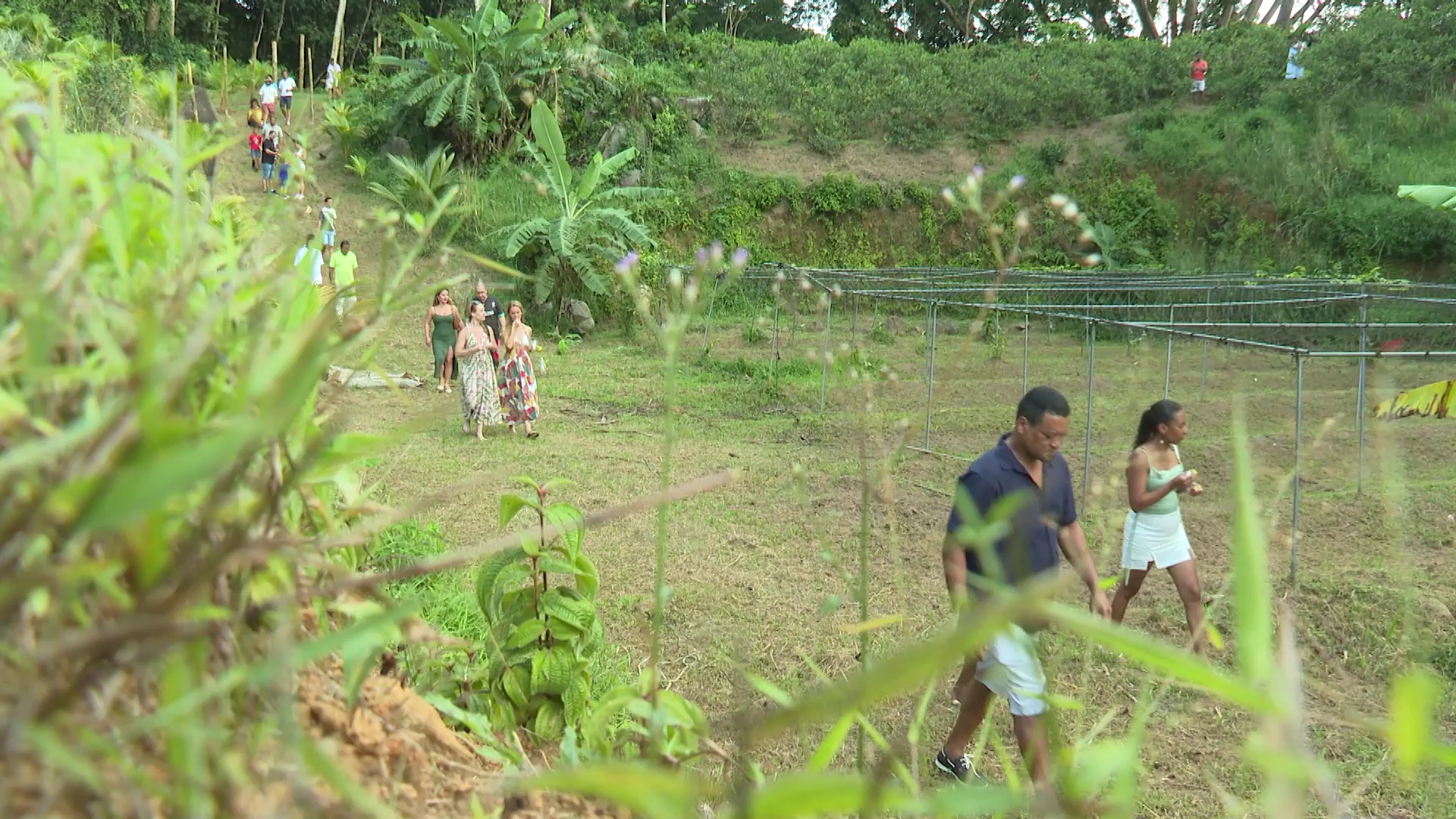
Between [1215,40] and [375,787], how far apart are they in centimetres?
2638

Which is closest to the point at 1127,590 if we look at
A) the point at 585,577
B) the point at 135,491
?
the point at 585,577

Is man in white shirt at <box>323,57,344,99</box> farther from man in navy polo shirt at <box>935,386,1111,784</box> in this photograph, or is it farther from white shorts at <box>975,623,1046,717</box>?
white shorts at <box>975,623,1046,717</box>

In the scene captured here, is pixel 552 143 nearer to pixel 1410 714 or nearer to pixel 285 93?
pixel 285 93

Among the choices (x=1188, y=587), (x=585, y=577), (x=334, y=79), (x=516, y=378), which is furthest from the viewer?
(x=334, y=79)

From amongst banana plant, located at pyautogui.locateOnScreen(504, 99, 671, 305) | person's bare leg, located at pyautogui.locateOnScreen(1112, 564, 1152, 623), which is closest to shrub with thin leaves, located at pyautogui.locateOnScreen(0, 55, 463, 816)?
person's bare leg, located at pyautogui.locateOnScreen(1112, 564, 1152, 623)

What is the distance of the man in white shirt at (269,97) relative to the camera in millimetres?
17731

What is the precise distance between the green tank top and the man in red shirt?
65.0 ft

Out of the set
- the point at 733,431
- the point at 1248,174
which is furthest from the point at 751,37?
the point at 733,431

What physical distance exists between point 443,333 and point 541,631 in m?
9.64

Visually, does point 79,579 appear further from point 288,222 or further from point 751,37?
point 751,37

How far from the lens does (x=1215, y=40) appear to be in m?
23.8

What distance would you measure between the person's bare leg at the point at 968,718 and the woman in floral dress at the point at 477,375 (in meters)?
A: 6.21

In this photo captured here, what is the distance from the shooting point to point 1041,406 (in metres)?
3.89

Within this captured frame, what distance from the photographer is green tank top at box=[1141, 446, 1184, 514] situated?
5078 millimetres
